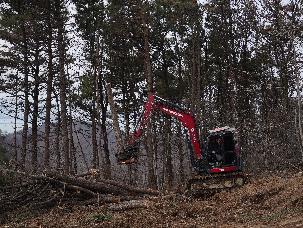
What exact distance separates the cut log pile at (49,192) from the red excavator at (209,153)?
2737 mm

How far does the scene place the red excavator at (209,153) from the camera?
51.3 ft

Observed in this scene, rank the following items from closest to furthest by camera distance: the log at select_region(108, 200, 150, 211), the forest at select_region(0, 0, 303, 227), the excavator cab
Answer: the log at select_region(108, 200, 150, 211) → the excavator cab → the forest at select_region(0, 0, 303, 227)

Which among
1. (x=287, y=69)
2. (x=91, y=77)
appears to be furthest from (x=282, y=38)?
(x=91, y=77)

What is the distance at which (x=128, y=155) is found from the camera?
14.5 m

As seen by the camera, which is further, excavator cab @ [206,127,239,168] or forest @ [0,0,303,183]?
forest @ [0,0,303,183]

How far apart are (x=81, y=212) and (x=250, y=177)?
688 cm

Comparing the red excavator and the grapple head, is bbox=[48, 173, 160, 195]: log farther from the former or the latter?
the red excavator

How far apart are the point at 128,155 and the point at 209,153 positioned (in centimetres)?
327

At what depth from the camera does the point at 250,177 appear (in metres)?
16.5

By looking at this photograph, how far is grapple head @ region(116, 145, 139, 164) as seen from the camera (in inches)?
565

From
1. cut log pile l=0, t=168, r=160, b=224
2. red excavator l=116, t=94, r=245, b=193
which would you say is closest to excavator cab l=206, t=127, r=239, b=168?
red excavator l=116, t=94, r=245, b=193

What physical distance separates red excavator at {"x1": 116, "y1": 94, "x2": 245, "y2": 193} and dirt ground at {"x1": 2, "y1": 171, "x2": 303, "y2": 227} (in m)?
1.76

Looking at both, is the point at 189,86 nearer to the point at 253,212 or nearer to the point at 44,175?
the point at 44,175

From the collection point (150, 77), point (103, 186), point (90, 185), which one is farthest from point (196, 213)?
point (150, 77)
